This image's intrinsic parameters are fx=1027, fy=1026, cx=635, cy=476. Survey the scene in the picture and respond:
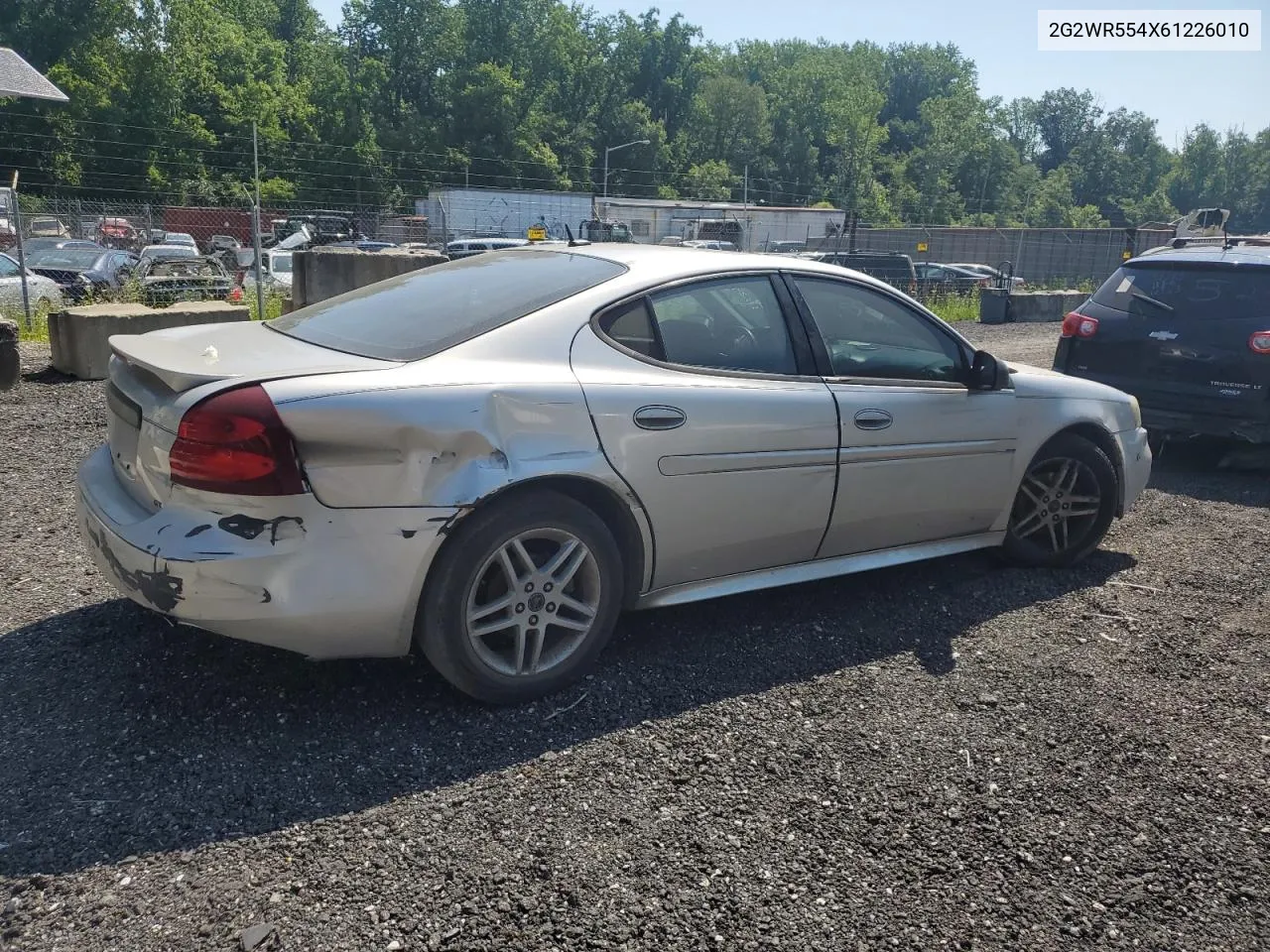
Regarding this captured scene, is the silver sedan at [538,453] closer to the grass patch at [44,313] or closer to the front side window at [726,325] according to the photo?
the front side window at [726,325]

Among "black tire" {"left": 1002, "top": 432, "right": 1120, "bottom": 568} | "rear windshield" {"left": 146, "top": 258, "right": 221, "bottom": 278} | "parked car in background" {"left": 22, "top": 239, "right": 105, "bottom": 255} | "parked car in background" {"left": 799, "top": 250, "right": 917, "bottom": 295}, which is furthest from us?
"parked car in background" {"left": 799, "top": 250, "right": 917, "bottom": 295}

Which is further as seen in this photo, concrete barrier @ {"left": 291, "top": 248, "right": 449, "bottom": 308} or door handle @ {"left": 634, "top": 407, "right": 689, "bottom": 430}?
concrete barrier @ {"left": 291, "top": 248, "right": 449, "bottom": 308}

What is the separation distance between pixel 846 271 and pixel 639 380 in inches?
51.6

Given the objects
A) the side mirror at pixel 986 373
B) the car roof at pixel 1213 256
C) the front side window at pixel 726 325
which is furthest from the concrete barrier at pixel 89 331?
the car roof at pixel 1213 256

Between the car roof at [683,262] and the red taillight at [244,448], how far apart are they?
151cm

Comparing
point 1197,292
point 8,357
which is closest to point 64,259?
point 8,357

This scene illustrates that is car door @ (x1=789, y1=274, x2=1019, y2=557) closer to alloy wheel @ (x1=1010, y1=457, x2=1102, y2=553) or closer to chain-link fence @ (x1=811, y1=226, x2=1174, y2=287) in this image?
alloy wheel @ (x1=1010, y1=457, x2=1102, y2=553)

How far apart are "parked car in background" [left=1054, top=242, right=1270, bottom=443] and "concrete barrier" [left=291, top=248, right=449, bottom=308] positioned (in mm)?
8132

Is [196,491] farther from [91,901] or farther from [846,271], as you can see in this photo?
[846,271]

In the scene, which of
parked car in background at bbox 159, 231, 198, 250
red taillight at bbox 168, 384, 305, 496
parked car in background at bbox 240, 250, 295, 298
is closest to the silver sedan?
red taillight at bbox 168, 384, 305, 496

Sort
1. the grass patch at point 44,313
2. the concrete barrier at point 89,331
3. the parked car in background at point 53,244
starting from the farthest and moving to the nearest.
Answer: the parked car in background at point 53,244 < the grass patch at point 44,313 < the concrete barrier at point 89,331

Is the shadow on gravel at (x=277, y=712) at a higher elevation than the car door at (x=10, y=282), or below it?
below

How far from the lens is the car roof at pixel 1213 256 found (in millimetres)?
7227

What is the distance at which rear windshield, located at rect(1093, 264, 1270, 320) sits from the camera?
708 centimetres
